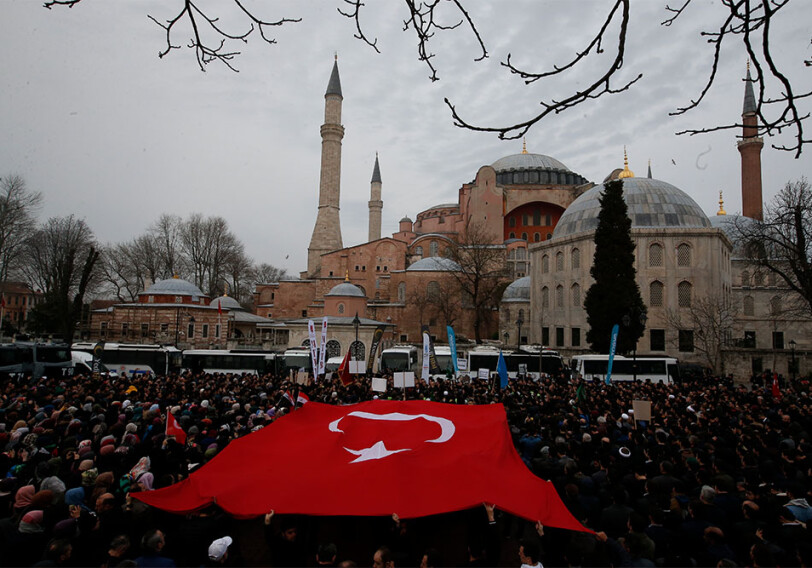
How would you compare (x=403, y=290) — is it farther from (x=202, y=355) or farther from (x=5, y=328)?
(x=5, y=328)

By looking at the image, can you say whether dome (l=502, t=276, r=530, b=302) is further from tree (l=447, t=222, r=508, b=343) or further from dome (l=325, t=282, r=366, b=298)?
dome (l=325, t=282, r=366, b=298)

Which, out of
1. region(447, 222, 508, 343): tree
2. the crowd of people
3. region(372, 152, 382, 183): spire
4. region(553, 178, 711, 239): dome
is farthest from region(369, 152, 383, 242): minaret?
the crowd of people

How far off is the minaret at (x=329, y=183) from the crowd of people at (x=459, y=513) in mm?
42433

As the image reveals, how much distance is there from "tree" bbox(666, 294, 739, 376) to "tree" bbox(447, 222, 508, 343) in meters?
13.5

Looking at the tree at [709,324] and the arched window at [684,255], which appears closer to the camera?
the tree at [709,324]

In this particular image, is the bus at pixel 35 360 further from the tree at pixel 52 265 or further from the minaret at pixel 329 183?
the minaret at pixel 329 183

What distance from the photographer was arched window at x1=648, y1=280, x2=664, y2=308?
28.8 m

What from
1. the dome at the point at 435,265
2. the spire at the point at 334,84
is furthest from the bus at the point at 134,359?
the spire at the point at 334,84

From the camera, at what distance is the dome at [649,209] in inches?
1171

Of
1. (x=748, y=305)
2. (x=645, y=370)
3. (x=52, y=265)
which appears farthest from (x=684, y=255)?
(x=52, y=265)

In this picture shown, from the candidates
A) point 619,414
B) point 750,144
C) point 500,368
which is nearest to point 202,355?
point 500,368

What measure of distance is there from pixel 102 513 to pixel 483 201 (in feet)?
160

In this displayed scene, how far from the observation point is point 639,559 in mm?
3893

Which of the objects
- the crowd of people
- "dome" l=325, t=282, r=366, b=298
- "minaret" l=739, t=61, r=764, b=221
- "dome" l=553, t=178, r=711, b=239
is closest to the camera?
the crowd of people
